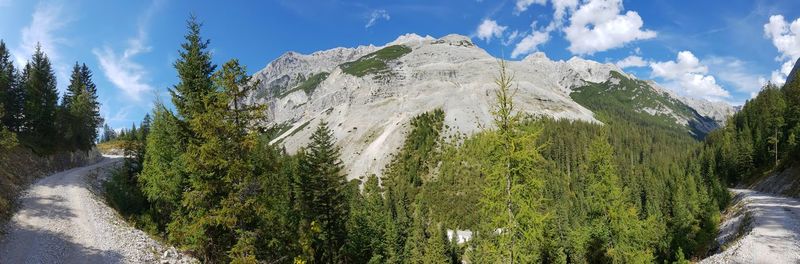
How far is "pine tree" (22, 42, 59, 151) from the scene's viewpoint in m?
53.5

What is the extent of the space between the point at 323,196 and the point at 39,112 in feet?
163

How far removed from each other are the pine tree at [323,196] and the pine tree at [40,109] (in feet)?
139

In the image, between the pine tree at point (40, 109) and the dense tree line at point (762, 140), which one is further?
the dense tree line at point (762, 140)

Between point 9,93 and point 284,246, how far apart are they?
182 ft

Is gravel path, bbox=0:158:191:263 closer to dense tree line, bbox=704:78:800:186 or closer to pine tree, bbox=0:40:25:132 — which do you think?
pine tree, bbox=0:40:25:132

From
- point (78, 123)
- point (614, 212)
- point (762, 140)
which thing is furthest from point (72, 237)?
point (762, 140)

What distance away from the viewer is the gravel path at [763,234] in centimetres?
2822

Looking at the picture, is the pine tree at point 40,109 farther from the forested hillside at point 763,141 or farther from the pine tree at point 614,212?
the forested hillside at point 763,141

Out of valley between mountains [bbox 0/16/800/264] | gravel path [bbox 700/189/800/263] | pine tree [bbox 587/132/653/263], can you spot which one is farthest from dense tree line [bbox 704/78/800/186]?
pine tree [bbox 587/132/653/263]

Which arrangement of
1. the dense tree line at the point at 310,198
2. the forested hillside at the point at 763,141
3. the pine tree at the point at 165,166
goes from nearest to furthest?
1. the dense tree line at the point at 310,198
2. the pine tree at the point at 165,166
3. the forested hillside at the point at 763,141

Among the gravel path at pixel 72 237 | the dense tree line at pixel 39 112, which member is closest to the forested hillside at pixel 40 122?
the dense tree line at pixel 39 112

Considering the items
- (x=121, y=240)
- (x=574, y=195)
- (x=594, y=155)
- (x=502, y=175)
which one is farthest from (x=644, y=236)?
(x=574, y=195)

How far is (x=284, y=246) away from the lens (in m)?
24.6

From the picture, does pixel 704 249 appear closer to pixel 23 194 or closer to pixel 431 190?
pixel 23 194
